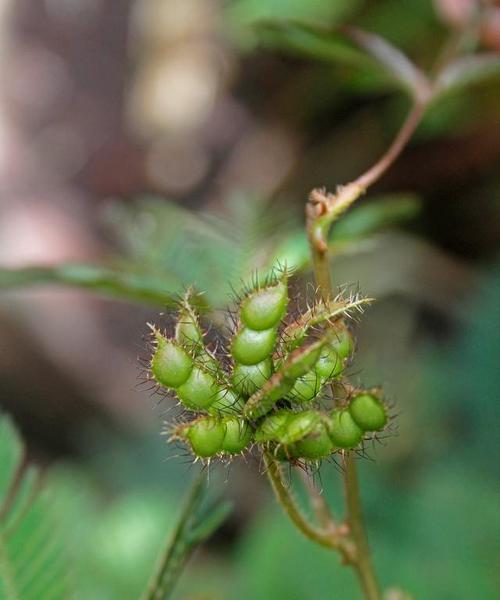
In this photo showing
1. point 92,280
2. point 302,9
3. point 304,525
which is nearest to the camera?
point 304,525

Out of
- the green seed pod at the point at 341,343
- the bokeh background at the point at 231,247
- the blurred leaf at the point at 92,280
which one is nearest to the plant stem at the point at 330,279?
the green seed pod at the point at 341,343

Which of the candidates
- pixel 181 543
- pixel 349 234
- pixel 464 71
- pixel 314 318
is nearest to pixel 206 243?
pixel 349 234

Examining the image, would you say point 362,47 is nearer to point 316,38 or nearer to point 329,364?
point 316,38

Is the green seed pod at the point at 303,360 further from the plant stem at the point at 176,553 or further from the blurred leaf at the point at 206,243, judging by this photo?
the blurred leaf at the point at 206,243

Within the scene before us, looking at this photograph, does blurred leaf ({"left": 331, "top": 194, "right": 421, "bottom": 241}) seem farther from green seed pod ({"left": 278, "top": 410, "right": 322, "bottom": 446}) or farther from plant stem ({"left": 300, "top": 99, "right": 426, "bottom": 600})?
green seed pod ({"left": 278, "top": 410, "right": 322, "bottom": 446})

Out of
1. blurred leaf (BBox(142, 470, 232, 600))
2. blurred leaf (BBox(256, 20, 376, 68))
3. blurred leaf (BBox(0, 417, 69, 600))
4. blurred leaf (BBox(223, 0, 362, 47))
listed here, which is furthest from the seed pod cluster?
blurred leaf (BBox(223, 0, 362, 47))

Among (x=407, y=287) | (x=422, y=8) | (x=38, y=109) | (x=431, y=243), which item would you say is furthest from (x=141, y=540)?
(x=38, y=109)
